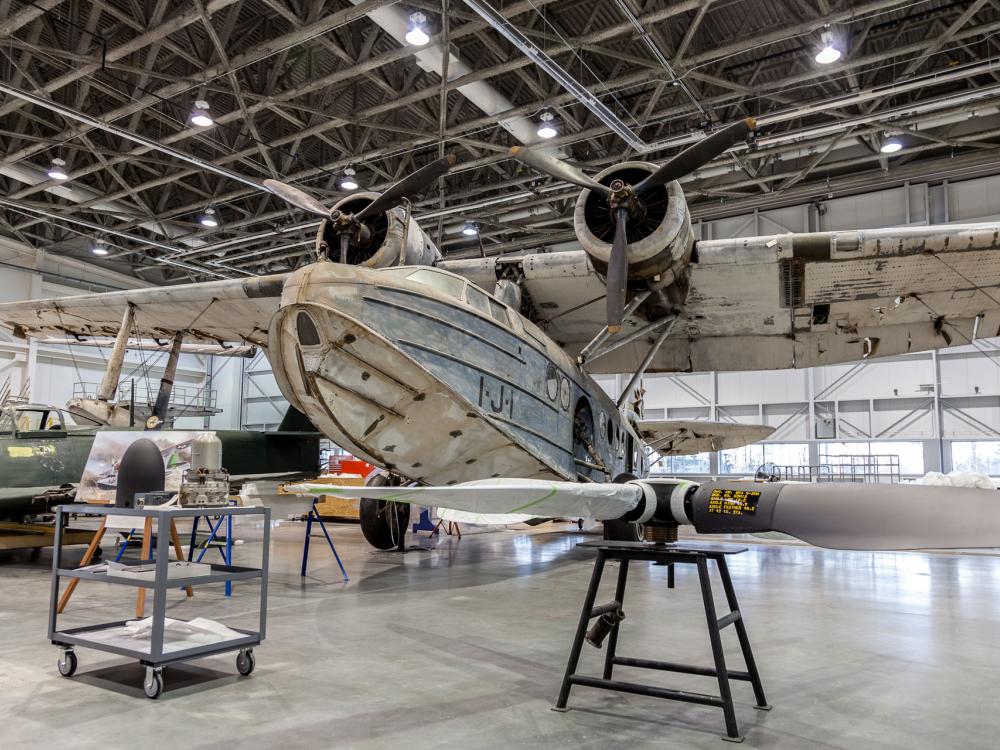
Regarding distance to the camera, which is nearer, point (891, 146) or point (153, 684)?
point (153, 684)

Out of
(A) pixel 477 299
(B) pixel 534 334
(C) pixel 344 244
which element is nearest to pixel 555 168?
(B) pixel 534 334

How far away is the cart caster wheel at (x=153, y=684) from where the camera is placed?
400 cm

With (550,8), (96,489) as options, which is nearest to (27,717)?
(96,489)

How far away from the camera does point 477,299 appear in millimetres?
7941

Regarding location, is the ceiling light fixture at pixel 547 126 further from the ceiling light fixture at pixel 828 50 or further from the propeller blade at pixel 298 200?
the propeller blade at pixel 298 200

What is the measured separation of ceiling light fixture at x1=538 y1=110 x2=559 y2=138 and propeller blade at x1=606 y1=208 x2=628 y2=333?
705 centimetres

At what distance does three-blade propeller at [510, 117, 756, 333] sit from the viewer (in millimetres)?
8164

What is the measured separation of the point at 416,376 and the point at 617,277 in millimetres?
2883

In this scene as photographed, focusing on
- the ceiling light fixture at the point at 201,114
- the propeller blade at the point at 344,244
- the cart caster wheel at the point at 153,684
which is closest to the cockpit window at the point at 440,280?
the propeller blade at the point at 344,244

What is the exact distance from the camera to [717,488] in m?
3.91

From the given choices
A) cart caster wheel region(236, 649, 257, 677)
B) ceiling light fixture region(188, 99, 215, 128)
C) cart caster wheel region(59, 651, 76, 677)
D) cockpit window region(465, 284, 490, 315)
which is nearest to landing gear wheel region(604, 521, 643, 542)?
cockpit window region(465, 284, 490, 315)

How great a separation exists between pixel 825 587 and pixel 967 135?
47.0ft

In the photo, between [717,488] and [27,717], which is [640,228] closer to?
[717,488]

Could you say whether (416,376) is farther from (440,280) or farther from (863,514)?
(863,514)
